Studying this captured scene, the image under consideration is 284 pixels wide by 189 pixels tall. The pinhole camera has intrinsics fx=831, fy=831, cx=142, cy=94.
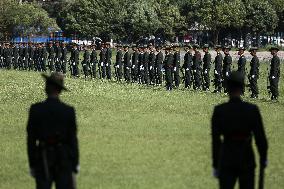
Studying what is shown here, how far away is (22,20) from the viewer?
287 feet

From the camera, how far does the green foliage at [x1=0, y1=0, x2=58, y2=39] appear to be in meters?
87.1

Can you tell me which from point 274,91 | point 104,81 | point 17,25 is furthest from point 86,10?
point 274,91

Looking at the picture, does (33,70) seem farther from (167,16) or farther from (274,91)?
(167,16)

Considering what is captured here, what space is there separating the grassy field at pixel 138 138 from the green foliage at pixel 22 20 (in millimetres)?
57046

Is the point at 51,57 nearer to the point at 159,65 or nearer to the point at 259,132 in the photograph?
the point at 159,65

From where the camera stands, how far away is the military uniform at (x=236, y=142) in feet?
28.4

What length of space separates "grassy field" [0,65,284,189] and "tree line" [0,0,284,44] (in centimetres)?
5638

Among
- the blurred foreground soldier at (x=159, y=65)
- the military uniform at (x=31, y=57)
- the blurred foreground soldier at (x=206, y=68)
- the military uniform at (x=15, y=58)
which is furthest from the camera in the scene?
the military uniform at (x=15, y=58)

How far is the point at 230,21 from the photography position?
9000 cm

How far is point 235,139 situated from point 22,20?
80.4 m

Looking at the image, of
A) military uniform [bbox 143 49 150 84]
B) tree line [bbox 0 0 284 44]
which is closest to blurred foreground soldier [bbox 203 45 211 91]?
military uniform [bbox 143 49 150 84]

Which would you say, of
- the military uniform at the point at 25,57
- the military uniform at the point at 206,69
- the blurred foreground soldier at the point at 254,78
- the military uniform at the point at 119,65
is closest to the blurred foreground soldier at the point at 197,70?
the military uniform at the point at 206,69

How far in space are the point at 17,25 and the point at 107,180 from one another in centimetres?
7800

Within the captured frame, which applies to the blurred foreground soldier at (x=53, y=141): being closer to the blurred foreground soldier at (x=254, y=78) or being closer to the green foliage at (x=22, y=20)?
the blurred foreground soldier at (x=254, y=78)
